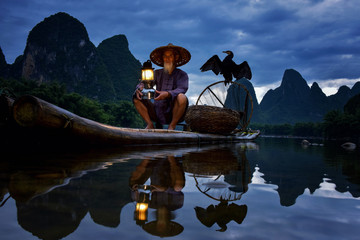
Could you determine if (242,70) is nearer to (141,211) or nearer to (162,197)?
(162,197)

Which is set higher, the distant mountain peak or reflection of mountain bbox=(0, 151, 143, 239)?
the distant mountain peak

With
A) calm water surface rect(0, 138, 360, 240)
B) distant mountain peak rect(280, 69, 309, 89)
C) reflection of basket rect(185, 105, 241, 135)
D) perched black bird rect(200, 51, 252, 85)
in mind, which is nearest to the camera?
calm water surface rect(0, 138, 360, 240)

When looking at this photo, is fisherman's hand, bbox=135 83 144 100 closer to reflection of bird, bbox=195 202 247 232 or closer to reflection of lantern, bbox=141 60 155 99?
reflection of lantern, bbox=141 60 155 99

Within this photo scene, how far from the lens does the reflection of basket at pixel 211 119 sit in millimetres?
4605

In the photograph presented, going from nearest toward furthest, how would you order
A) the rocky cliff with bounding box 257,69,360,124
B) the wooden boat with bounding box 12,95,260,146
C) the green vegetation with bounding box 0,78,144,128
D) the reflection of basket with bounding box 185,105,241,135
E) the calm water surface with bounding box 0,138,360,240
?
1. the calm water surface with bounding box 0,138,360,240
2. the wooden boat with bounding box 12,95,260,146
3. the reflection of basket with bounding box 185,105,241,135
4. the green vegetation with bounding box 0,78,144,128
5. the rocky cliff with bounding box 257,69,360,124

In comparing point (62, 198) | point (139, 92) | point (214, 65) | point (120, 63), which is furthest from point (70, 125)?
point (120, 63)

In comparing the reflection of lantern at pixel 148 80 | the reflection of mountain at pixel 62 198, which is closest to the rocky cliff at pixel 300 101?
the reflection of lantern at pixel 148 80

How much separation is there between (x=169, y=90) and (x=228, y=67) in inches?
105

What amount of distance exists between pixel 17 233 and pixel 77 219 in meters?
0.10

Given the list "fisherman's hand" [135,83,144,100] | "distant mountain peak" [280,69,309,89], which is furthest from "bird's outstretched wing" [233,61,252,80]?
"distant mountain peak" [280,69,309,89]

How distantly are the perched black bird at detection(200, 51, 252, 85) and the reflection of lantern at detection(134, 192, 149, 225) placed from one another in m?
5.59

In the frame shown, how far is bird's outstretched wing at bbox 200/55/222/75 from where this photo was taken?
617cm

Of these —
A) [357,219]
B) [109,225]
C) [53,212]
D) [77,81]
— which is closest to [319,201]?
[357,219]

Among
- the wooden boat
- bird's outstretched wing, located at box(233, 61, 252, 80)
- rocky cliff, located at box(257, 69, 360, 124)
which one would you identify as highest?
rocky cliff, located at box(257, 69, 360, 124)
